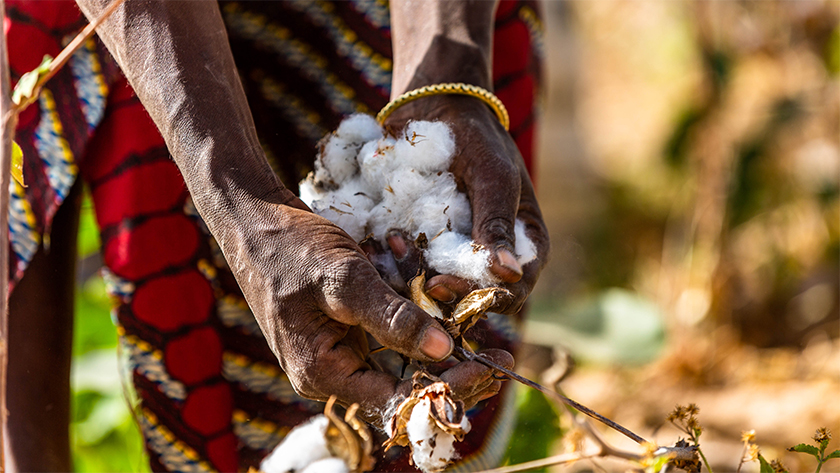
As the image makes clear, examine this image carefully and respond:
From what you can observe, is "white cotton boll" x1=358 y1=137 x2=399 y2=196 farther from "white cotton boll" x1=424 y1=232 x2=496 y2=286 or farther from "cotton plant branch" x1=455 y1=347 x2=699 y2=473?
"cotton plant branch" x1=455 y1=347 x2=699 y2=473

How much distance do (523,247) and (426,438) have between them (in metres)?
0.29

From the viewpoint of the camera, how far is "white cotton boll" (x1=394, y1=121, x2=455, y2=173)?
877mm

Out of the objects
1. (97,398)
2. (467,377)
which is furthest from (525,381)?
(97,398)

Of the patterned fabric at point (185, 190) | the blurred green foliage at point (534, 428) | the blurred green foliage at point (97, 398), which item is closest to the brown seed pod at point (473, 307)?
the patterned fabric at point (185, 190)

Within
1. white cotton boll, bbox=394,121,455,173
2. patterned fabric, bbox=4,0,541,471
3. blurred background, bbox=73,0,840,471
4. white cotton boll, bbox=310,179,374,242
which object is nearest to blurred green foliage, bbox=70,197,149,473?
blurred background, bbox=73,0,840,471

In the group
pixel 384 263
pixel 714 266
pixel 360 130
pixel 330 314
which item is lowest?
pixel 330 314

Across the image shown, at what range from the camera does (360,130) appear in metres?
0.97

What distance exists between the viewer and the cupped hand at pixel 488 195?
0.79 m

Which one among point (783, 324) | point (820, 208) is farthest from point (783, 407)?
point (820, 208)

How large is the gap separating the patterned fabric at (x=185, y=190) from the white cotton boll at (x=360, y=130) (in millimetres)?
237

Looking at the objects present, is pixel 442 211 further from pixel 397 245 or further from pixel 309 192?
pixel 309 192

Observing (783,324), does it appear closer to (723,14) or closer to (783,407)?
(783,407)

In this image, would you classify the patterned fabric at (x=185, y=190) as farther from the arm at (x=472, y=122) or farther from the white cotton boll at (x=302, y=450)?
the white cotton boll at (x=302, y=450)

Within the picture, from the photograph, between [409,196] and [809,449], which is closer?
[809,449]
